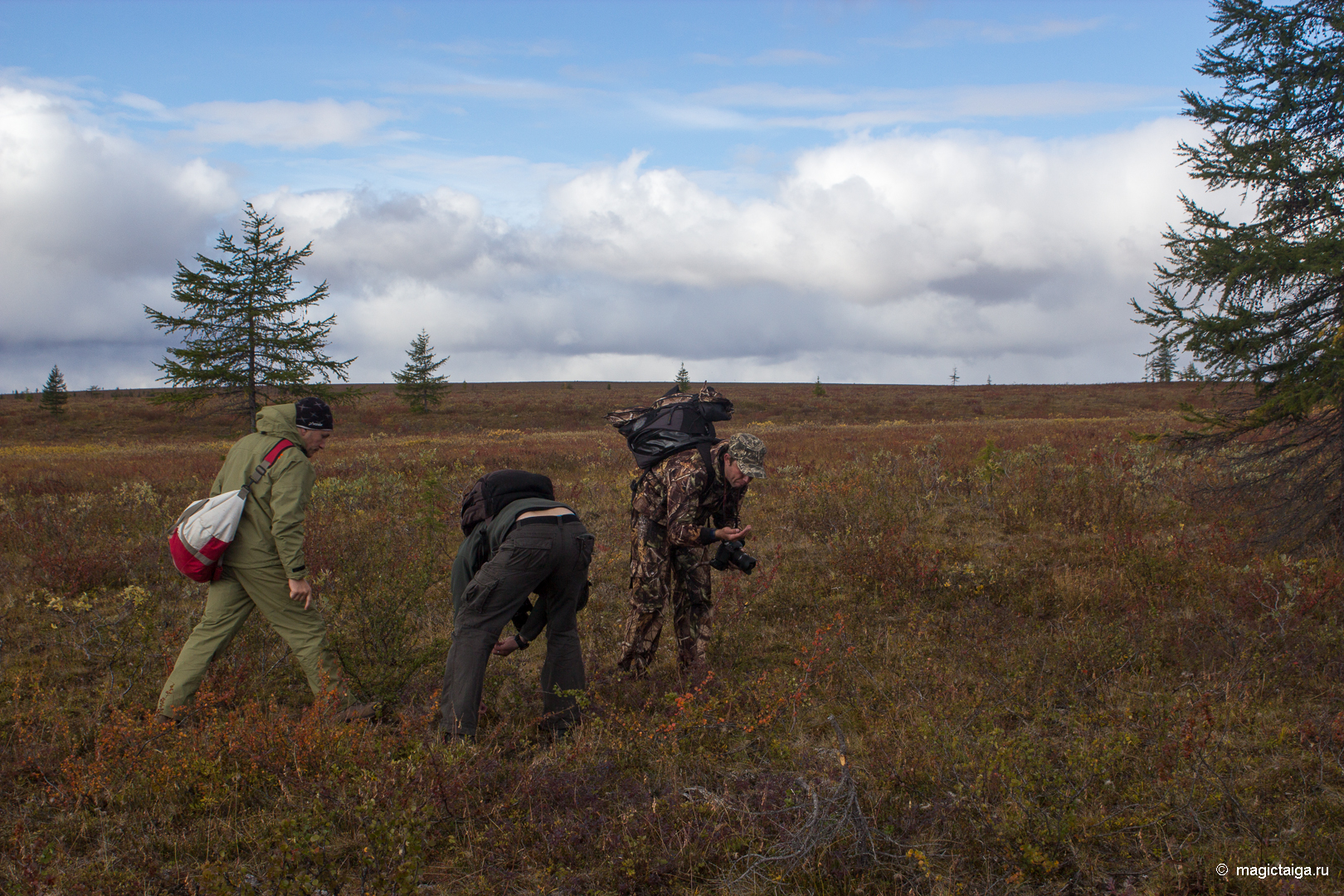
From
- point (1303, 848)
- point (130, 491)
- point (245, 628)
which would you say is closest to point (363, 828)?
point (245, 628)

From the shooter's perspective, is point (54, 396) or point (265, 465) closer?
point (265, 465)

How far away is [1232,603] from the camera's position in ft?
18.9

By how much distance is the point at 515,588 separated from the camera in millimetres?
3775

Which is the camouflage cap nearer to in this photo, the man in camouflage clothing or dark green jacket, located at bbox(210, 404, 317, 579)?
the man in camouflage clothing

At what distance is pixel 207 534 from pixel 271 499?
0.36 m

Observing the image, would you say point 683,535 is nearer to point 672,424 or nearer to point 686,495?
point 686,495

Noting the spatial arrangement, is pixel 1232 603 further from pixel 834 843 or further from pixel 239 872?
pixel 239 872

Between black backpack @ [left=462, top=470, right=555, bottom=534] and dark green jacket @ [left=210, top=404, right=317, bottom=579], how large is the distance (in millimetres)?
927

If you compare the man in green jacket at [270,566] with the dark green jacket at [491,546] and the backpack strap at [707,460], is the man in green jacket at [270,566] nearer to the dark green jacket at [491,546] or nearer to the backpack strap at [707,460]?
the dark green jacket at [491,546]

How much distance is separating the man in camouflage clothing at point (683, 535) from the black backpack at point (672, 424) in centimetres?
7

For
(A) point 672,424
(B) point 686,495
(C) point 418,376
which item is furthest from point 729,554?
(C) point 418,376

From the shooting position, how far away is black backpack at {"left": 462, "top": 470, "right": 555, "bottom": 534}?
4.01 meters

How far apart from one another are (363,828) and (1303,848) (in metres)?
4.10

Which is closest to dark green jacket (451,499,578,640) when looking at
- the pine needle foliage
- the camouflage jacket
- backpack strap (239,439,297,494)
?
the camouflage jacket
